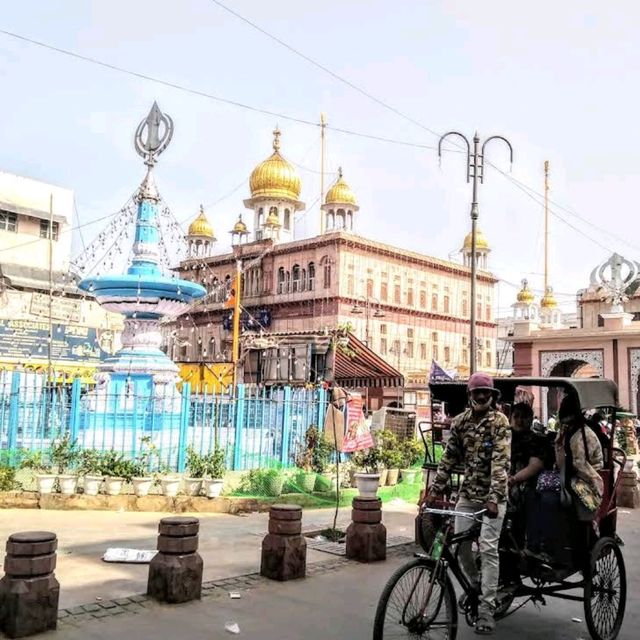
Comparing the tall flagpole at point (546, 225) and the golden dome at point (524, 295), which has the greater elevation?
the tall flagpole at point (546, 225)

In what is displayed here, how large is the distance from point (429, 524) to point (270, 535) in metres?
1.51

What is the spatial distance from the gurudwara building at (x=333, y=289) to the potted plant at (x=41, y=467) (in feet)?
111

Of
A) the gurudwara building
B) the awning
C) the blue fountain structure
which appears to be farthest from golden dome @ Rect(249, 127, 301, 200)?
the blue fountain structure

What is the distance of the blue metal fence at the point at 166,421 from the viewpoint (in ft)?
43.6

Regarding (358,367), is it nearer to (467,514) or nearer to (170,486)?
(170,486)

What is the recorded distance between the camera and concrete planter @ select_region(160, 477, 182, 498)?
10734 millimetres

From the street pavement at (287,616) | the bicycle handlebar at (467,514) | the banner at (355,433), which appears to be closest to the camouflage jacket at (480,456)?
the bicycle handlebar at (467,514)

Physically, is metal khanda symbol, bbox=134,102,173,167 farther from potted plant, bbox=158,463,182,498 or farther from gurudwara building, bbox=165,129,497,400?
gurudwara building, bbox=165,129,497,400

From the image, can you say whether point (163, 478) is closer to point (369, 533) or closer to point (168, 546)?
point (369, 533)

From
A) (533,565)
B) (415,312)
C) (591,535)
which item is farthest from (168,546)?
(415,312)

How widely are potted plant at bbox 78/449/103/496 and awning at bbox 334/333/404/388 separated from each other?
15480mm

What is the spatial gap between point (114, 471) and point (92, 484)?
1.75 ft

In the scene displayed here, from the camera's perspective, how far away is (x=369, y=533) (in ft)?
25.3

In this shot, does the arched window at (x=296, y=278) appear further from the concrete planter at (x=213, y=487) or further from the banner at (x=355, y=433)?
the concrete planter at (x=213, y=487)
